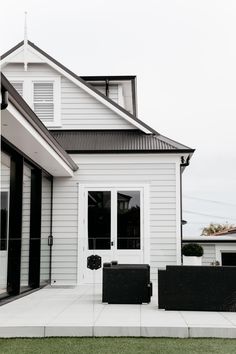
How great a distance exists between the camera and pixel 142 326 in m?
5.73

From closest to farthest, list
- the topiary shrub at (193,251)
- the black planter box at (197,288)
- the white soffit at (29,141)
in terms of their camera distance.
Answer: the white soffit at (29,141), the black planter box at (197,288), the topiary shrub at (193,251)

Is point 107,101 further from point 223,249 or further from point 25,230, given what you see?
point 223,249

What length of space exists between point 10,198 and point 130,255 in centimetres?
380

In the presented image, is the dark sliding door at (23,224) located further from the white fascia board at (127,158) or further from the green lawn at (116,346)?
the green lawn at (116,346)

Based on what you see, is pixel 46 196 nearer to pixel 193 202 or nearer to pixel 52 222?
pixel 52 222

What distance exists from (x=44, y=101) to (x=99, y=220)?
348 centimetres

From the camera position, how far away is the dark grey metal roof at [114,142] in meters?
11.6

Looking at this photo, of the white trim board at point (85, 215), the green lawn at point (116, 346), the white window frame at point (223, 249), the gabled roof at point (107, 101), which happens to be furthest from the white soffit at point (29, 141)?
the white window frame at point (223, 249)

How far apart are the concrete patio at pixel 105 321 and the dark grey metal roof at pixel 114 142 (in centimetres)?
444

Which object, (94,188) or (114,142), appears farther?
(114,142)

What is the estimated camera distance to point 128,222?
11.5 m

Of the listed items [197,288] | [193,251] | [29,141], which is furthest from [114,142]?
[197,288]

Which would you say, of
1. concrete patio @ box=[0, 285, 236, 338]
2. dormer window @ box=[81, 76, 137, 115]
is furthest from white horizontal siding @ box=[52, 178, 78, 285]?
dormer window @ box=[81, 76, 137, 115]

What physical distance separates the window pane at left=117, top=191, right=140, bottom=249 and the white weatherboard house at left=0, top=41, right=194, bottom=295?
22mm
